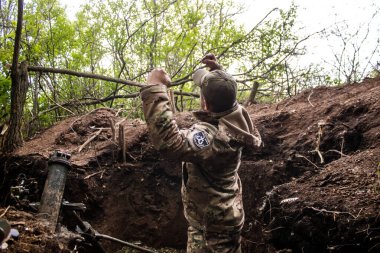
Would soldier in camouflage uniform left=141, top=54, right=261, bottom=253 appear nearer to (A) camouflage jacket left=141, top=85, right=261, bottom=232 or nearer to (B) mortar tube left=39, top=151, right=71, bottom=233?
(A) camouflage jacket left=141, top=85, right=261, bottom=232

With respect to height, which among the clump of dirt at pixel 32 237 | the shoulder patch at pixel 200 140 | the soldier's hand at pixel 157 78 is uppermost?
the soldier's hand at pixel 157 78

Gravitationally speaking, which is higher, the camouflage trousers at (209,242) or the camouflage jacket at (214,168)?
the camouflage jacket at (214,168)

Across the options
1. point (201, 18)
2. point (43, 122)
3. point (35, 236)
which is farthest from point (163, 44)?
point (35, 236)

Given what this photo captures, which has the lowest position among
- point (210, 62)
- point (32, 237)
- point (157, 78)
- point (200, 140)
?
point (32, 237)

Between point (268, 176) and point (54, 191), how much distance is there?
2.62 metres

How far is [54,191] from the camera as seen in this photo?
2.12 m

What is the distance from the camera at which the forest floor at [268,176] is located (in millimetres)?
2665

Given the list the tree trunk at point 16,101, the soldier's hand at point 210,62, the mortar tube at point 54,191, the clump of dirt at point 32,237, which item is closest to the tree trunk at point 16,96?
the tree trunk at point 16,101

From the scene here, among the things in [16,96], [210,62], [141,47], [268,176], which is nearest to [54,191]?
[210,62]

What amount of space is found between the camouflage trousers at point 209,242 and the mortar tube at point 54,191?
106 cm

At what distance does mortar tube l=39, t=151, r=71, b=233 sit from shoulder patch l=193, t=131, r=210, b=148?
0.88 metres

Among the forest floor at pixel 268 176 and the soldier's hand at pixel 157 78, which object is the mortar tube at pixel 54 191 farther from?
the soldier's hand at pixel 157 78

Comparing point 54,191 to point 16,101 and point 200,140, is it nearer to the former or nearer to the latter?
point 200,140

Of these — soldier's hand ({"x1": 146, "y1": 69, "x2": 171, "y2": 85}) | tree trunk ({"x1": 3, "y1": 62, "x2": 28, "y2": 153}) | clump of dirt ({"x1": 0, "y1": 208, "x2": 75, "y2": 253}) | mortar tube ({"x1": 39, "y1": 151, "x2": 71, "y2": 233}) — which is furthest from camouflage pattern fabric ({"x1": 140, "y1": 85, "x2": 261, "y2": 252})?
tree trunk ({"x1": 3, "y1": 62, "x2": 28, "y2": 153})
